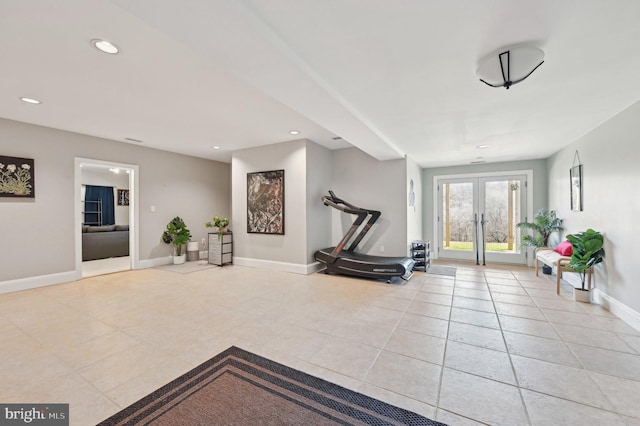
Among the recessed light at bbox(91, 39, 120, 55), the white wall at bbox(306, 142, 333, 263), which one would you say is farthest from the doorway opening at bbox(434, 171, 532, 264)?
the recessed light at bbox(91, 39, 120, 55)

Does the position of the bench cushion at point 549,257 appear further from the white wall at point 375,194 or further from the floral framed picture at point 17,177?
the floral framed picture at point 17,177

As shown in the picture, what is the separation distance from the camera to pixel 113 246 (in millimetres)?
6723

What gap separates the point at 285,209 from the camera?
5293 mm

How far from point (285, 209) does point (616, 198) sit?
4.67 m

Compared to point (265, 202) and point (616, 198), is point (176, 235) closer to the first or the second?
point (265, 202)

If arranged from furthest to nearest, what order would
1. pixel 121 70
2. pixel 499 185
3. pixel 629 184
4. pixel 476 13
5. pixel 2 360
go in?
pixel 499 185
pixel 629 184
pixel 121 70
pixel 2 360
pixel 476 13

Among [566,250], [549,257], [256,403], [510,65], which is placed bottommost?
[256,403]

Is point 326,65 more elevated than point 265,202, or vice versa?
point 326,65

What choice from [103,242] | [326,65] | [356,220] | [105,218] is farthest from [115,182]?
[326,65]

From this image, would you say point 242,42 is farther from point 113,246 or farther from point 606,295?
point 113,246

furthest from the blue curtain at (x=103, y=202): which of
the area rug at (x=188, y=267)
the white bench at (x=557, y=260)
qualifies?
the white bench at (x=557, y=260)

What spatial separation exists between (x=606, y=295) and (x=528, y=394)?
2.60 metres

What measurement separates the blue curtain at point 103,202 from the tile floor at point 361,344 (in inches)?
251

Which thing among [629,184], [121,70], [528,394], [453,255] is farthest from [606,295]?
[121,70]
